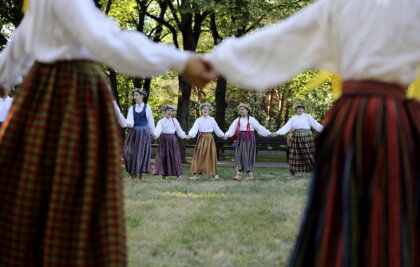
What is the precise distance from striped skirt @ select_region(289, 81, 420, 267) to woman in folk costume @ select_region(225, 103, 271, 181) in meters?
10.1

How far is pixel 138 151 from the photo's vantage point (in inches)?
437

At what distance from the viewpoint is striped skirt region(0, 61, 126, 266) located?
2.44 m

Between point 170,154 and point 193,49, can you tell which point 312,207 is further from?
point 193,49

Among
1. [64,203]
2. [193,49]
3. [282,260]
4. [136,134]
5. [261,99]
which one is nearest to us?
[64,203]

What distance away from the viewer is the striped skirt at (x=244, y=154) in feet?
41.4

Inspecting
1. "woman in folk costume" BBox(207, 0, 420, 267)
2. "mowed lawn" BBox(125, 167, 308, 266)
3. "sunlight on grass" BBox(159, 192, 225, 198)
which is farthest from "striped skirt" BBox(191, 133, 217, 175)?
"woman in folk costume" BBox(207, 0, 420, 267)

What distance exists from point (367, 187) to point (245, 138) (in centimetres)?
1062

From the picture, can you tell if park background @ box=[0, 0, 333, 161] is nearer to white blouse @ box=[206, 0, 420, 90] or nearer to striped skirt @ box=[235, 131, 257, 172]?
striped skirt @ box=[235, 131, 257, 172]

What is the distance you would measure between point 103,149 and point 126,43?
1.66ft

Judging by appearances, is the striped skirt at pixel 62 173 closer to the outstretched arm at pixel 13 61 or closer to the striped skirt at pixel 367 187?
the outstretched arm at pixel 13 61

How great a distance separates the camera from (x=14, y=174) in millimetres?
2594

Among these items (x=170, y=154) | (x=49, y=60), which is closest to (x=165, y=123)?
(x=170, y=154)

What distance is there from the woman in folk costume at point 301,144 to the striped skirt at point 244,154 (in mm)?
869

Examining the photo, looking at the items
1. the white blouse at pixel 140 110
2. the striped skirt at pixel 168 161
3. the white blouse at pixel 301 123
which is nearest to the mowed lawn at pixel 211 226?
the white blouse at pixel 140 110
